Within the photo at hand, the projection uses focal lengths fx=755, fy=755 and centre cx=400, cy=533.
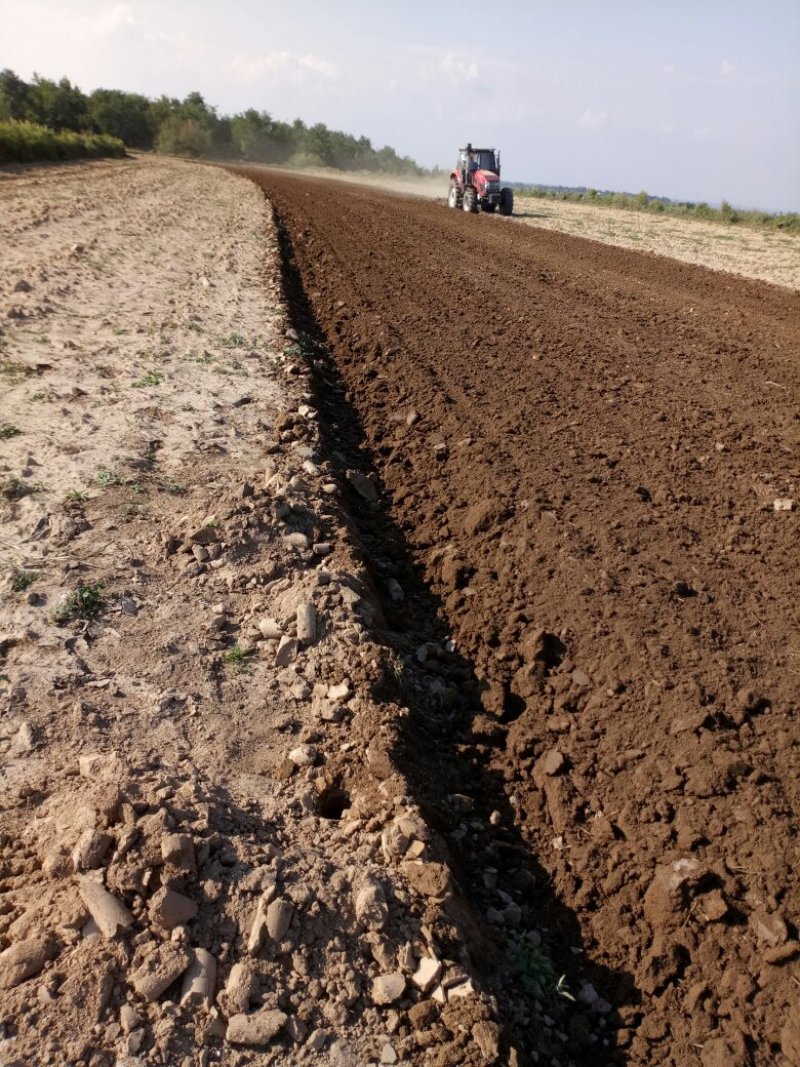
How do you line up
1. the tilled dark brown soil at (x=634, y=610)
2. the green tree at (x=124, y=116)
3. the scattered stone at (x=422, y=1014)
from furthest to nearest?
the green tree at (x=124, y=116) → the tilled dark brown soil at (x=634, y=610) → the scattered stone at (x=422, y=1014)

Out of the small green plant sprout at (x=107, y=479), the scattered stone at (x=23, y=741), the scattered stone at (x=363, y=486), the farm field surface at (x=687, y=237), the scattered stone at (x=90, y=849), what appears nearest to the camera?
the scattered stone at (x=90, y=849)

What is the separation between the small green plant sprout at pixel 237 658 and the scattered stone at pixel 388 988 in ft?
5.78

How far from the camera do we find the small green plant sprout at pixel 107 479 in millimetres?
5344

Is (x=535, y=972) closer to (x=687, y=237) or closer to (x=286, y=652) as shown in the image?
(x=286, y=652)

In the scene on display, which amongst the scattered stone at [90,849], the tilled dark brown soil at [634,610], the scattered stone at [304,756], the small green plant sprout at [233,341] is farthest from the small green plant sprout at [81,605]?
the small green plant sprout at [233,341]

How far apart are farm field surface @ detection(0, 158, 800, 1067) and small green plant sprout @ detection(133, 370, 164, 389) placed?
0.41ft

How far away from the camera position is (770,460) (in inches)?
243

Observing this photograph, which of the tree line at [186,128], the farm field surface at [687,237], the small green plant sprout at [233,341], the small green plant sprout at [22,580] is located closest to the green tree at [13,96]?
the tree line at [186,128]

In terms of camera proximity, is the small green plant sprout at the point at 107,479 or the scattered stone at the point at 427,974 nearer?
the scattered stone at the point at 427,974

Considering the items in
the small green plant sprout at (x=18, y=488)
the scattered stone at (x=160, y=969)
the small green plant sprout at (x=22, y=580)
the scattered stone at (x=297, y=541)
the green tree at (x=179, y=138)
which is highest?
the green tree at (x=179, y=138)

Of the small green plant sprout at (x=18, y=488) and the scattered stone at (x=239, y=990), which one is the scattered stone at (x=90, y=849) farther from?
the small green plant sprout at (x=18, y=488)

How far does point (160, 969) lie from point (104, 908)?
0.29m

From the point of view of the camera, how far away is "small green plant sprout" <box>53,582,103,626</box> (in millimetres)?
4070

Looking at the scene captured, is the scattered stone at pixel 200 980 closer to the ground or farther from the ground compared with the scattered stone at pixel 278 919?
closer to the ground
